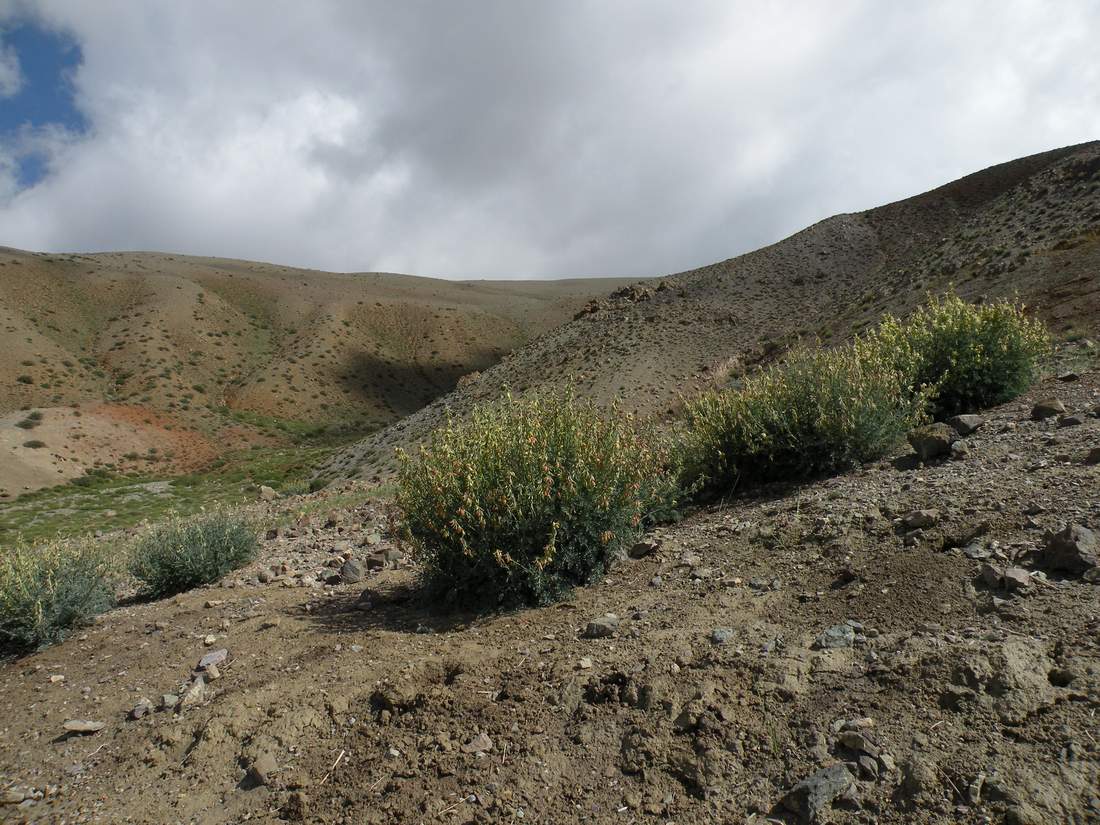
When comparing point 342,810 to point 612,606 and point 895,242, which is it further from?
point 895,242

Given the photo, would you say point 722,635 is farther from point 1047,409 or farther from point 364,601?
point 1047,409

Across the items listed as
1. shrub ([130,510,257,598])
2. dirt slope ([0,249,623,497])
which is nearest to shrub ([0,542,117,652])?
shrub ([130,510,257,598])

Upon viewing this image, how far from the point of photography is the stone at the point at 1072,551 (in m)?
3.41

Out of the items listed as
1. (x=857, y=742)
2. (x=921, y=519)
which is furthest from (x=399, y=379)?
(x=857, y=742)

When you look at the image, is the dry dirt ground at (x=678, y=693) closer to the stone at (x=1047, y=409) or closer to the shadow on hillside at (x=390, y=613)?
Answer: the shadow on hillside at (x=390, y=613)

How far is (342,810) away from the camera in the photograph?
9.96ft

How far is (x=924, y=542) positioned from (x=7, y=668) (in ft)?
21.4

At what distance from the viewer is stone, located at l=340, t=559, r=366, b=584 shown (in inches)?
263

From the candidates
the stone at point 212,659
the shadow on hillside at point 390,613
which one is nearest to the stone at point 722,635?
the shadow on hillside at point 390,613

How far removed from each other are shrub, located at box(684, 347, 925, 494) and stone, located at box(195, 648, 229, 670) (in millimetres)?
3989

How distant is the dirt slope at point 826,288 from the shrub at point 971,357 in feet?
14.0

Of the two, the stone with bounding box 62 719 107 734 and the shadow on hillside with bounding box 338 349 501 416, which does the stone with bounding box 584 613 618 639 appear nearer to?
the stone with bounding box 62 719 107 734

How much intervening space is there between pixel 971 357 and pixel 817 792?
6.75 m

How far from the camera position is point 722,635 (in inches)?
147
